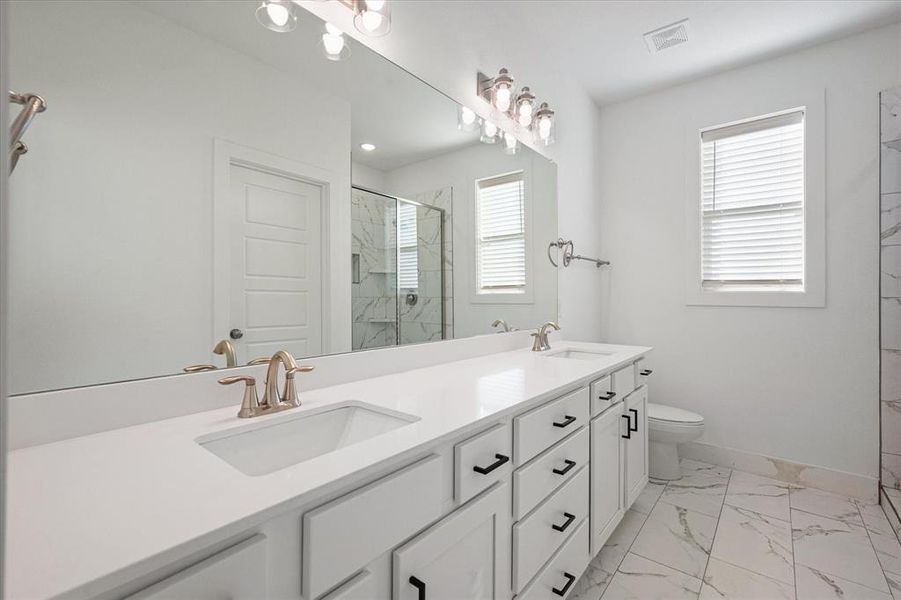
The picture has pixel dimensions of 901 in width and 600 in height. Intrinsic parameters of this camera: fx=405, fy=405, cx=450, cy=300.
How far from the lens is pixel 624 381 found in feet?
6.02

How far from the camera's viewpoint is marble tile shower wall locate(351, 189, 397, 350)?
138 centimetres

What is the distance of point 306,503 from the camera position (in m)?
0.60

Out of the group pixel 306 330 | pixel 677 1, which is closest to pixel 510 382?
pixel 306 330

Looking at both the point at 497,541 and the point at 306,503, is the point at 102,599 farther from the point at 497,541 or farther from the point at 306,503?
the point at 497,541

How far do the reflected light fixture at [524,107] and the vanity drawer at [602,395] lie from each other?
1.39m

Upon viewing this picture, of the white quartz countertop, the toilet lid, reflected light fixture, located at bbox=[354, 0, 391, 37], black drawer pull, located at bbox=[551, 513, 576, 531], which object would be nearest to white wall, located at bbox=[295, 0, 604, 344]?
reflected light fixture, located at bbox=[354, 0, 391, 37]

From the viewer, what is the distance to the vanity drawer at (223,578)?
456mm

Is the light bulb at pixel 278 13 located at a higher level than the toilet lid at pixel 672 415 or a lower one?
higher

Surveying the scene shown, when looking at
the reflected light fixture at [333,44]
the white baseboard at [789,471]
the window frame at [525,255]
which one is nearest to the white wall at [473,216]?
the window frame at [525,255]

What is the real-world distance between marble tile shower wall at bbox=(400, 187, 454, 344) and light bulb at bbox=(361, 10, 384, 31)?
22.5 inches

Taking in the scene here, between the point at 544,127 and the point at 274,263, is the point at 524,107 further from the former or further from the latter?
the point at 274,263

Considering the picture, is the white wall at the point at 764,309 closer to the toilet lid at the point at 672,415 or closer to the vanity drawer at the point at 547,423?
the toilet lid at the point at 672,415

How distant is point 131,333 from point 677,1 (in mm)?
2693

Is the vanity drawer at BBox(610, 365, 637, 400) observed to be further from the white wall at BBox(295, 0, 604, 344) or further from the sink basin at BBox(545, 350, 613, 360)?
the white wall at BBox(295, 0, 604, 344)
